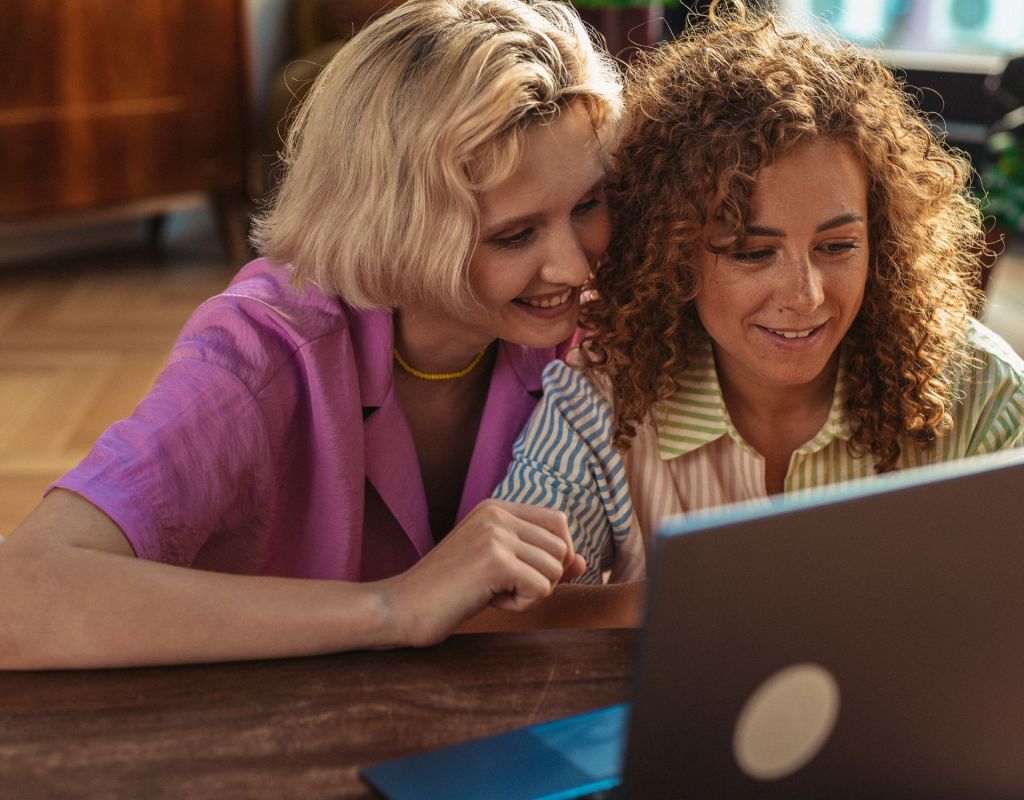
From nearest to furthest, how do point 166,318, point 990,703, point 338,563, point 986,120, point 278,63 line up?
point 990,703 → point 338,563 → point 986,120 → point 166,318 → point 278,63

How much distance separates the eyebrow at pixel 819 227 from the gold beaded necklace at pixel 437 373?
1.25ft

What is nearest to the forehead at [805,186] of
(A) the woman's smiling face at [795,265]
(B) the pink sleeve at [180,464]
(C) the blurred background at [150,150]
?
(A) the woman's smiling face at [795,265]

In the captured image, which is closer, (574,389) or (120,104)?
(574,389)

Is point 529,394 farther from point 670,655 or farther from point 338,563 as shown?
point 670,655

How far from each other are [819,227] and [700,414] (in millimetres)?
254

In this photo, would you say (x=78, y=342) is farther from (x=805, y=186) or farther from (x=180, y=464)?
(x=805, y=186)

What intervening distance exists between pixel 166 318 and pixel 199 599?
124 inches

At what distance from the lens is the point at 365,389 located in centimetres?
138

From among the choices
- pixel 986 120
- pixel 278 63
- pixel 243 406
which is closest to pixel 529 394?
pixel 243 406

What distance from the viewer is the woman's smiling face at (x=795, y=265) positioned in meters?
1.21

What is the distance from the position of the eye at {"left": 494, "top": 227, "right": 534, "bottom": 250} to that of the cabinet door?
3.16 metres

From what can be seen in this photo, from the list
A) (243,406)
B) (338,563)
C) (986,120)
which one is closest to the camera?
(243,406)

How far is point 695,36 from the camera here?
1402mm

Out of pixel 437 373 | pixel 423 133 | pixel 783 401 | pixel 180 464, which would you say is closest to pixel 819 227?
pixel 783 401
